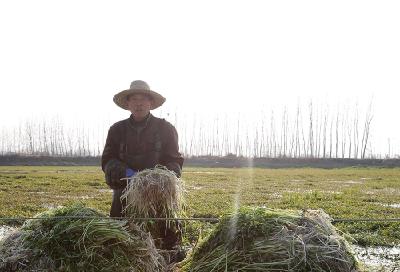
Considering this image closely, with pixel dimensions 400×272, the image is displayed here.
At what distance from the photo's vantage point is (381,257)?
676 centimetres

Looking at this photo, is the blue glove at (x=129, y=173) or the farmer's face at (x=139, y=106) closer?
the blue glove at (x=129, y=173)

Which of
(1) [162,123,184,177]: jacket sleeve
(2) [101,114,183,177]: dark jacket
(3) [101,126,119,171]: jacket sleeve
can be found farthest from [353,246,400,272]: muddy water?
(3) [101,126,119,171]: jacket sleeve

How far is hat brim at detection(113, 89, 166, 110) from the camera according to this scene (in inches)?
206

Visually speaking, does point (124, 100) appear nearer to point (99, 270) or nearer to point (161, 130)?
point (161, 130)

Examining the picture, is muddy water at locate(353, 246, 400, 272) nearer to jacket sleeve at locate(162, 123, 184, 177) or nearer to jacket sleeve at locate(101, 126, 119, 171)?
jacket sleeve at locate(162, 123, 184, 177)

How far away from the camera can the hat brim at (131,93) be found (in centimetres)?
524

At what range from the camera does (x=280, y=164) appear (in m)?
60.4

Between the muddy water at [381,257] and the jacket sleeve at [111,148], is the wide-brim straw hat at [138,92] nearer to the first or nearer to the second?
the jacket sleeve at [111,148]

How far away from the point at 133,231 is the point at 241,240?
108 centimetres

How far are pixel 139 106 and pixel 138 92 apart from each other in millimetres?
217

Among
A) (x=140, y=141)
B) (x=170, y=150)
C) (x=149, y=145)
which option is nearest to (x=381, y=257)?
(x=170, y=150)

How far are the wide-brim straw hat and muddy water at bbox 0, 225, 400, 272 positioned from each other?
269 cm

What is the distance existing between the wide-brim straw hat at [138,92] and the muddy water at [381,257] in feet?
8.83

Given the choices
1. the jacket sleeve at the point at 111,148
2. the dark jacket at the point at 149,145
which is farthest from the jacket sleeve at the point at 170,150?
the jacket sleeve at the point at 111,148
